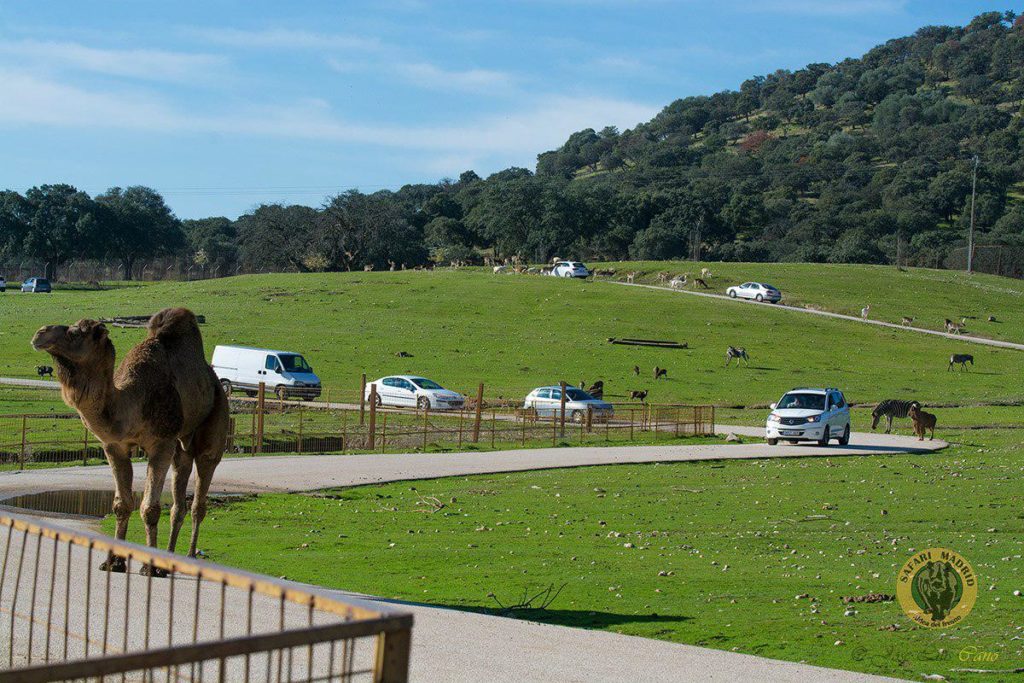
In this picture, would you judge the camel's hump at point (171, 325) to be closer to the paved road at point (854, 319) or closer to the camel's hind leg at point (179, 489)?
the camel's hind leg at point (179, 489)

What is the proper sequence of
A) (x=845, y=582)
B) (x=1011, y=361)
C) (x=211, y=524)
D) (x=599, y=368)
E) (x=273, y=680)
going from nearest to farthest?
1. (x=273, y=680)
2. (x=845, y=582)
3. (x=211, y=524)
4. (x=599, y=368)
5. (x=1011, y=361)

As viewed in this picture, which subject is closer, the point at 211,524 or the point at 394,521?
the point at 211,524

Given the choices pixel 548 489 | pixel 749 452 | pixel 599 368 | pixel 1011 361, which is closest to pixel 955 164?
pixel 1011 361

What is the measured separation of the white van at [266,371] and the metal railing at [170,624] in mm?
33558

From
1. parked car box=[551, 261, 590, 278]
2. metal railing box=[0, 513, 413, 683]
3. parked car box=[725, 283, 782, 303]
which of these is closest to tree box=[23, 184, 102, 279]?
parked car box=[551, 261, 590, 278]

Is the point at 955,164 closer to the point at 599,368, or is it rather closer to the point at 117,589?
the point at 599,368

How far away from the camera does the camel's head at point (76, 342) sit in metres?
10.6

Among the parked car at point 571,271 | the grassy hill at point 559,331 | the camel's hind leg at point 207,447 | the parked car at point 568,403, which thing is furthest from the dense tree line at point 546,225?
the camel's hind leg at point 207,447

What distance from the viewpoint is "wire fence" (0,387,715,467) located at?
101ft

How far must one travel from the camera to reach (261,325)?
227 feet

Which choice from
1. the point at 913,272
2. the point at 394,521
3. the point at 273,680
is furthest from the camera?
the point at 913,272

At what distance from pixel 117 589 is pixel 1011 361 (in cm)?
6357

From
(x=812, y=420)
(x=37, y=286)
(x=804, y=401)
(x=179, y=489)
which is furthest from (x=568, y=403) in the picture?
(x=37, y=286)

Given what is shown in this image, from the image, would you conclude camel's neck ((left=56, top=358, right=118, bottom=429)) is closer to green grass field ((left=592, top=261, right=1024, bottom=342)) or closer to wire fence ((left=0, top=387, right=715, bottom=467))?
wire fence ((left=0, top=387, right=715, bottom=467))
